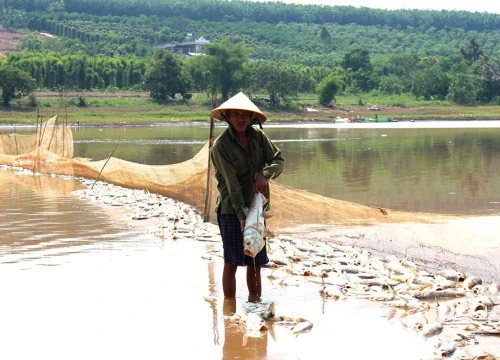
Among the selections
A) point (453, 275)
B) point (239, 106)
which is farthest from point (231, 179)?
point (453, 275)

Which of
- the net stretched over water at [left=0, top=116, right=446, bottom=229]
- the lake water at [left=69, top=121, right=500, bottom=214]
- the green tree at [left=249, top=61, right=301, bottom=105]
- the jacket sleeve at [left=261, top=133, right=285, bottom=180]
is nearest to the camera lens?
the jacket sleeve at [left=261, top=133, right=285, bottom=180]

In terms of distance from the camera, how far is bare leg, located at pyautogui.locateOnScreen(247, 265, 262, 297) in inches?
262

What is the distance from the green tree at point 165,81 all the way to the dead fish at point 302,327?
228ft

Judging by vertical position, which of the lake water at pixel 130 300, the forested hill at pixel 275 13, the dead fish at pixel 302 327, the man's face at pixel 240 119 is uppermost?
the forested hill at pixel 275 13

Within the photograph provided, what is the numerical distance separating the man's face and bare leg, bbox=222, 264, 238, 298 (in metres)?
1.08

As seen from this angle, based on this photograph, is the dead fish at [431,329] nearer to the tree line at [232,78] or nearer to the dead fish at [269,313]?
the dead fish at [269,313]

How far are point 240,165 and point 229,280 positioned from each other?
3.22ft

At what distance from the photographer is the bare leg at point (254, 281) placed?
262 inches

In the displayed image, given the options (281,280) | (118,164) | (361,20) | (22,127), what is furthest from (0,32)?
(281,280)

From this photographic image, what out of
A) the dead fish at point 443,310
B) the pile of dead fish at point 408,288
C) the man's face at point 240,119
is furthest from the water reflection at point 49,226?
the dead fish at point 443,310

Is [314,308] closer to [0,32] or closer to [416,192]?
[416,192]

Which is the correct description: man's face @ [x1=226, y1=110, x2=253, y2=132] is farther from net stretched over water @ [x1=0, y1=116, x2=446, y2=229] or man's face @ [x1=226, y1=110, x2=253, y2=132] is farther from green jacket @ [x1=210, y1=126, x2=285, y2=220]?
net stretched over water @ [x1=0, y1=116, x2=446, y2=229]

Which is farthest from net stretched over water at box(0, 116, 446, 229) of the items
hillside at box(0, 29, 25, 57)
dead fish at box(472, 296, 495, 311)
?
hillside at box(0, 29, 25, 57)

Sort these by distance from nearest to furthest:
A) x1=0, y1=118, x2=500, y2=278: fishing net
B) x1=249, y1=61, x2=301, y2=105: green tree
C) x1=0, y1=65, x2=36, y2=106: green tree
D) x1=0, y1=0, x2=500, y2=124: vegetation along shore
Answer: x1=0, y1=118, x2=500, y2=278: fishing net, x1=0, y1=65, x2=36, y2=106: green tree, x1=0, y1=0, x2=500, y2=124: vegetation along shore, x1=249, y1=61, x2=301, y2=105: green tree
